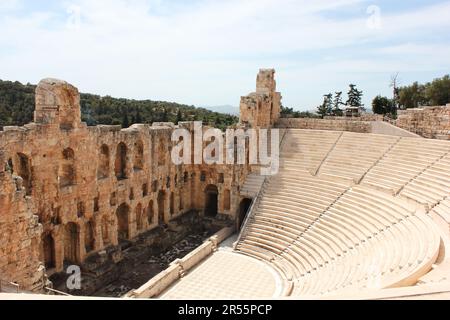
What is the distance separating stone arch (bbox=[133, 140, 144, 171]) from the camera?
20.8 metres

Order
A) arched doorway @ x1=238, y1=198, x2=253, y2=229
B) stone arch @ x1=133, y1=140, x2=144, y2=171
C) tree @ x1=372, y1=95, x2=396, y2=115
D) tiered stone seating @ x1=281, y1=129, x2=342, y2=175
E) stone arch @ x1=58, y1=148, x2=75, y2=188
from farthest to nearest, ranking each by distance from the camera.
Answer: tree @ x1=372, y1=95, x2=396, y2=115 → tiered stone seating @ x1=281, y1=129, x2=342, y2=175 → arched doorway @ x1=238, y1=198, x2=253, y2=229 → stone arch @ x1=133, y1=140, x2=144, y2=171 → stone arch @ x1=58, y1=148, x2=75, y2=188

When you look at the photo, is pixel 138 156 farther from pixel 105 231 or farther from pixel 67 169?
pixel 67 169

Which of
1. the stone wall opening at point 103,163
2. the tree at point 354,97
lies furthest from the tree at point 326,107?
the stone wall opening at point 103,163

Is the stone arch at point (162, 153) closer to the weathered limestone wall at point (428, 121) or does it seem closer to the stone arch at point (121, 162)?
the stone arch at point (121, 162)

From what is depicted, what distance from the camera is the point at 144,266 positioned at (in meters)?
18.9

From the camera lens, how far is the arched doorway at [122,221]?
20.1 metres

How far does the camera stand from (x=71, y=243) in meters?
17.3

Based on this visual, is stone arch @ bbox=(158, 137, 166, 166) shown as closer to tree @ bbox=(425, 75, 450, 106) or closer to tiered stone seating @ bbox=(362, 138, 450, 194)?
tiered stone seating @ bbox=(362, 138, 450, 194)

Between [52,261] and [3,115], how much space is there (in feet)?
82.5

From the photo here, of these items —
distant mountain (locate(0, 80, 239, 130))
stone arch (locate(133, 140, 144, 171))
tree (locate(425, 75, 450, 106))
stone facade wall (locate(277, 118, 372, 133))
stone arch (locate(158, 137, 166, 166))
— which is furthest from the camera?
distant mountain (locate(0, 80, 239, 130))

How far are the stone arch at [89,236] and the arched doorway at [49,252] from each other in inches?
69.2

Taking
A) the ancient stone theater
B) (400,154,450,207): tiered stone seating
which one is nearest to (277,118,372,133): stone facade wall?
the ancient stone theater

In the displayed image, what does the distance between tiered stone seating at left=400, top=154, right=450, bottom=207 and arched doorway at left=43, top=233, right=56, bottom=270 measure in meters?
15.4
